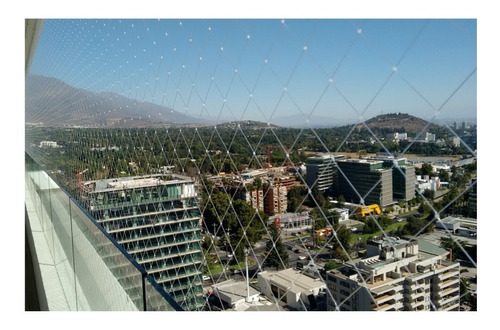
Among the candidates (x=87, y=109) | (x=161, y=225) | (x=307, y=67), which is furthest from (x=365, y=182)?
(x=87, y=109)

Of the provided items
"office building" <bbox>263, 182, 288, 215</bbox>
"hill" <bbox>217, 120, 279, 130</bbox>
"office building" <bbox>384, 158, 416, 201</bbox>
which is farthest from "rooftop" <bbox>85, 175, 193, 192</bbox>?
"office building" <bbox>384, 158, 416, 201</bbox>

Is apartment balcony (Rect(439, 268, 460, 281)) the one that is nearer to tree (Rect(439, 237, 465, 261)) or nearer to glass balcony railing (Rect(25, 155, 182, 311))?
tree (Rect(439, 237, 465, 261))

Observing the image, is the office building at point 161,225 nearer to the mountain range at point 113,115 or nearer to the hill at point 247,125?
the mountain range at point 113,115

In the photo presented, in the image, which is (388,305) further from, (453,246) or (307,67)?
(307,67)
